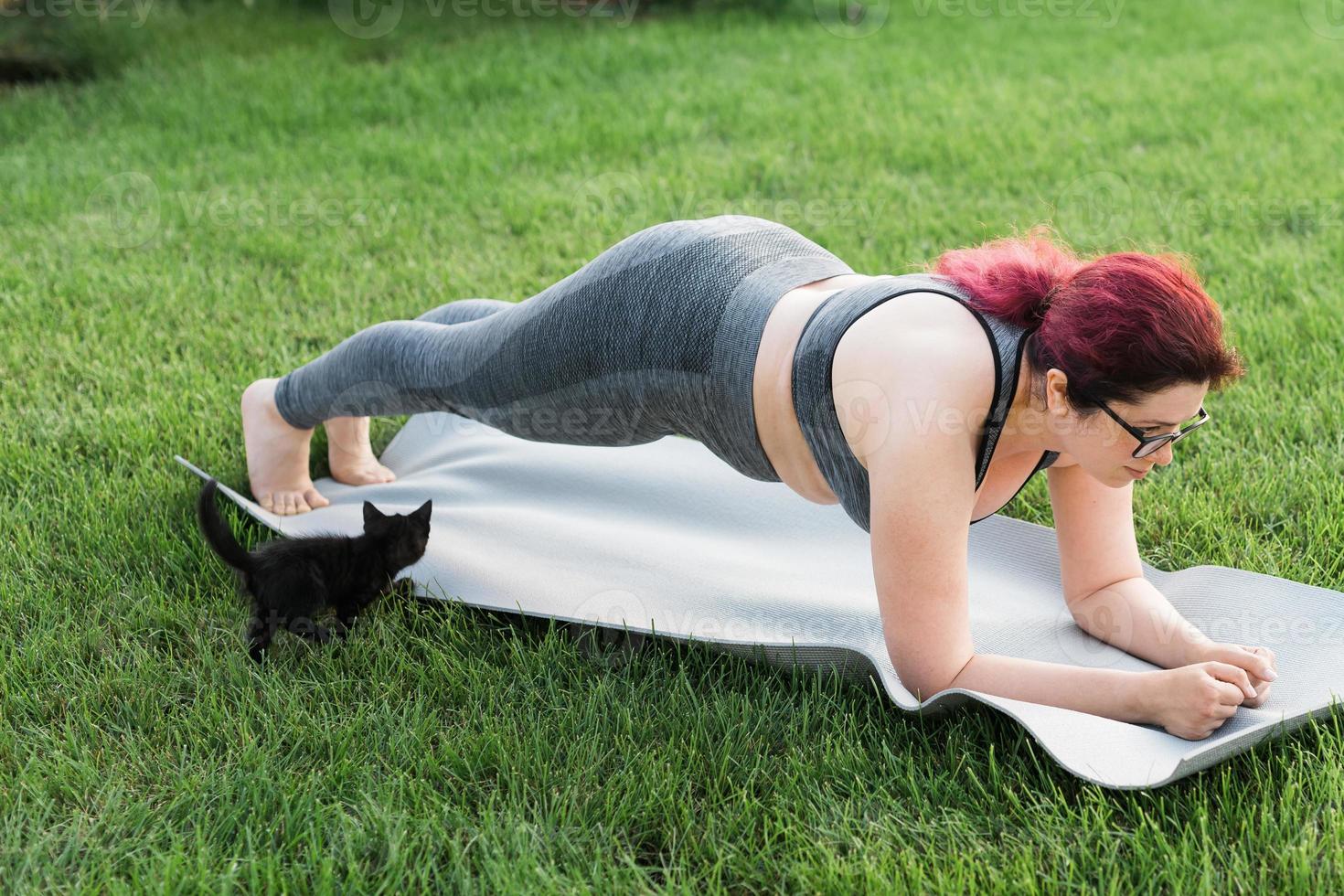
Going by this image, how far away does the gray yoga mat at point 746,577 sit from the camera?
200cm

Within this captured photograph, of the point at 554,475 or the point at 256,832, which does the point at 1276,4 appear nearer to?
the point at 554,475

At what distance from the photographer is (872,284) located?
208 cm

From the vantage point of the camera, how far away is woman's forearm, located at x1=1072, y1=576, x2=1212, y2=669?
7.25ft

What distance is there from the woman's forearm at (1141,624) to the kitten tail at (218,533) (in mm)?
1682

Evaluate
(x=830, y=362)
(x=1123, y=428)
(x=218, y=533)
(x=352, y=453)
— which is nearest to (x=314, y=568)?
(x=218, y=533)

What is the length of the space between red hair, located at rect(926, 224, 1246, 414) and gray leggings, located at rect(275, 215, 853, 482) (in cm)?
44

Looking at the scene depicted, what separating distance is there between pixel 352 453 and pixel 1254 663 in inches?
83.7

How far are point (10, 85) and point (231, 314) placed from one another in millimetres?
3470

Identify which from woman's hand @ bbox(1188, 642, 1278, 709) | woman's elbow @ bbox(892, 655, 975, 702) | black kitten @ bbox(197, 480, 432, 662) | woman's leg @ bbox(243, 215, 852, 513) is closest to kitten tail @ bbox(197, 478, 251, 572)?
black kitten @ bbox(197, 480, 432, 662)

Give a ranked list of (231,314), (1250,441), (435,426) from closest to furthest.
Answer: (1250,441) < (435,426) < (231,314)

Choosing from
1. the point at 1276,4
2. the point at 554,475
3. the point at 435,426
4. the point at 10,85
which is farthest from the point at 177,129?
the point at 1276,4

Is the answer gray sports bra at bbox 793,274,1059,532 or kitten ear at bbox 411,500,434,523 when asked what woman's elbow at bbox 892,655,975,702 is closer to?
gray sports bra at bbox 793,274,1059,532

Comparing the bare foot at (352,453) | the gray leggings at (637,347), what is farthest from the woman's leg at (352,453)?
the gray leggings at (637,347)

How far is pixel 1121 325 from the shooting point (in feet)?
5.94
